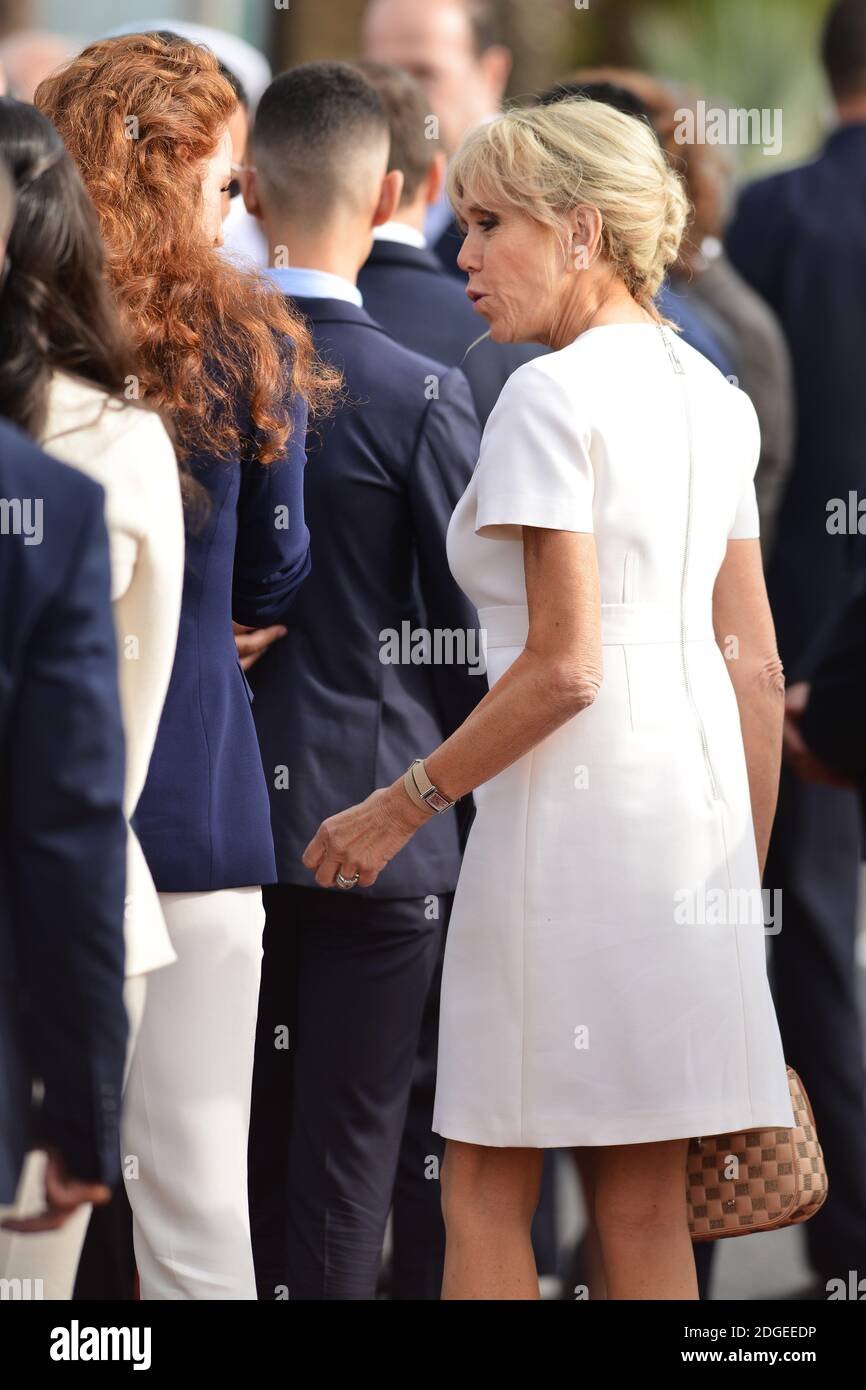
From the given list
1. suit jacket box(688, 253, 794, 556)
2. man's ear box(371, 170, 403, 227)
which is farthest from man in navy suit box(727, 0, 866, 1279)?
man's ear box(371, 170, 403, 227)

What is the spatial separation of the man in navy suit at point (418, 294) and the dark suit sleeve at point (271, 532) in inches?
32.4

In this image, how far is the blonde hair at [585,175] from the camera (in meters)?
2.69

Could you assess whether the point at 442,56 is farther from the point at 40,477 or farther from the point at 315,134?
the point at 40,477

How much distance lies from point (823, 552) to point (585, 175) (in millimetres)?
2086

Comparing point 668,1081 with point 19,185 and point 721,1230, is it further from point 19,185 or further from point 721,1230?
point 19,185

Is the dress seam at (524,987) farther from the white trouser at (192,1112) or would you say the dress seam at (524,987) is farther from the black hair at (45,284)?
the black hair at (45,284)

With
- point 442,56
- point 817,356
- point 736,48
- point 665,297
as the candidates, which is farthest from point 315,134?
point 736,48

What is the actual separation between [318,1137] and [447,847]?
53cm

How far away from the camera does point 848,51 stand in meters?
4.96

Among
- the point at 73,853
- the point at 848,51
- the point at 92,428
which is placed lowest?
the point at 73,853

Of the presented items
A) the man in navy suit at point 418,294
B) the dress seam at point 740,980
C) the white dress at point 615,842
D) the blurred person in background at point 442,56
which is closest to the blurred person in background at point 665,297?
the man in navy suit at point 418,294

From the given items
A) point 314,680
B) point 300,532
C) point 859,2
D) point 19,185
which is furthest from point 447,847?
point 859,2

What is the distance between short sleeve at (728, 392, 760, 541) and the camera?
9.20 ft

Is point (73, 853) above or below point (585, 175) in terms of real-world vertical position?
below
